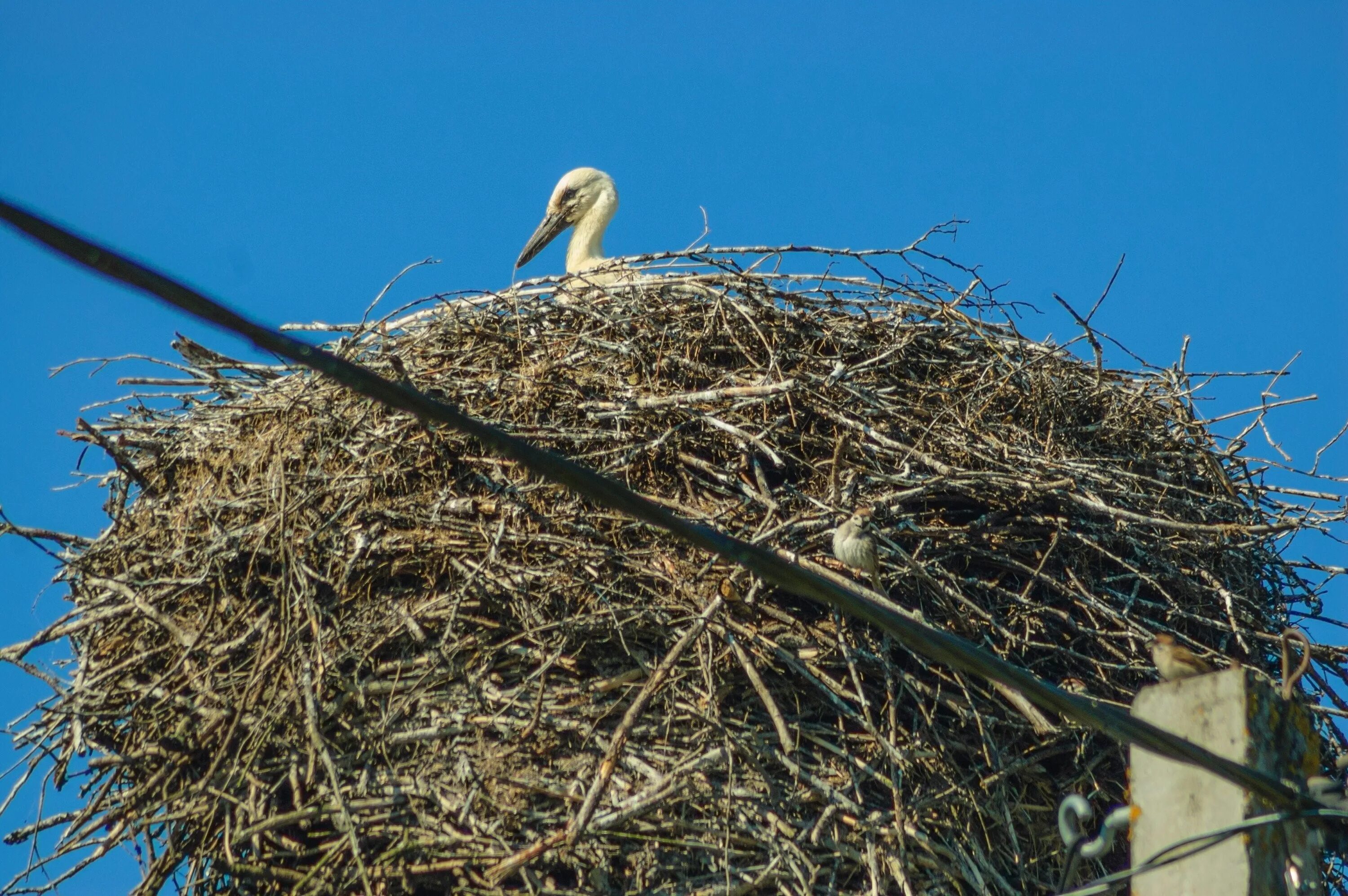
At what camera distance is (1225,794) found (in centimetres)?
248

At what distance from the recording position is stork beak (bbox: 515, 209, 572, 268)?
7.20 metres

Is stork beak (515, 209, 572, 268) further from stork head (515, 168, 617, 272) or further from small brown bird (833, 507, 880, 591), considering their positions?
small brown bird (833, 507, 880, 591)

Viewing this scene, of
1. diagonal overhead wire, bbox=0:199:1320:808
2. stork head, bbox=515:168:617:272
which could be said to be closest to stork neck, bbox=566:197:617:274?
stork head, bbox=515:168:617:272

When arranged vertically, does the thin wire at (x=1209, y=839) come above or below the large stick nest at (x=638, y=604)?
below

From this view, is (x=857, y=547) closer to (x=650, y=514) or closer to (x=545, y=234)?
(x=650, y=514)

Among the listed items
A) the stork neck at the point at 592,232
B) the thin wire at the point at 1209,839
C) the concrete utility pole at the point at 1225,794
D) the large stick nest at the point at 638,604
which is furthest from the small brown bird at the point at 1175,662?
the stork neck at the point at 592,232

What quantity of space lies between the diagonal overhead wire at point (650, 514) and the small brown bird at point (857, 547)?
1.63 metres

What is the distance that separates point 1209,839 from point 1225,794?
0.09 m

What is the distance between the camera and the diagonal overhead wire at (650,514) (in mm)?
1812

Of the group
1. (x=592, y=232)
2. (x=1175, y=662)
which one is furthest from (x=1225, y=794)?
(x=592, y=232)

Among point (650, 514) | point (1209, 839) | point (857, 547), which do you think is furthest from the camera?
point (857, 547)

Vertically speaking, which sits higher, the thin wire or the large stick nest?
the large stick nest

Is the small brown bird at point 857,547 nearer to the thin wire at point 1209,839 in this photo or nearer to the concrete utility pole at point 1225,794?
the concrete utility pole at point 1225,794

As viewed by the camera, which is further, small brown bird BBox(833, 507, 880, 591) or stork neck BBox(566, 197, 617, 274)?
stork neck BBox(566, 197, 617, 274)
